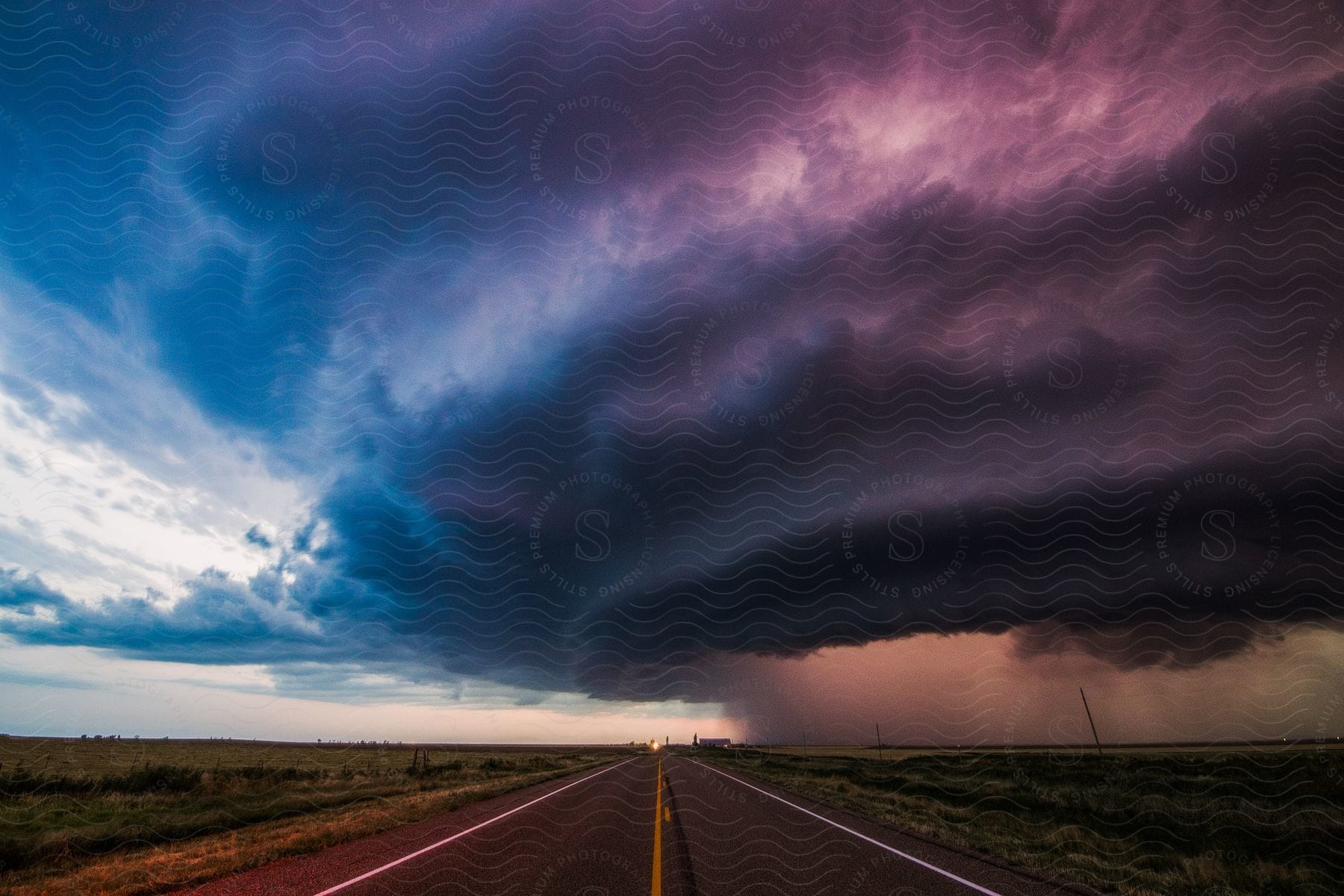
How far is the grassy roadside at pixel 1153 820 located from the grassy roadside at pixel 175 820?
12488 mm

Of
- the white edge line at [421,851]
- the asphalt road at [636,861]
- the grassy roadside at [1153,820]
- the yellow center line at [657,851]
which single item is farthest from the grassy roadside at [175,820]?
the grassy roadside at [1153,820]

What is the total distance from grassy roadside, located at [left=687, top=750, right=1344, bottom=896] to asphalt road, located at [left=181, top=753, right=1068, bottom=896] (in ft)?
6.34

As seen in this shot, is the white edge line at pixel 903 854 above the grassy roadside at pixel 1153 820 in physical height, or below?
above

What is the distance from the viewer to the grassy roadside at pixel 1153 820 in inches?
351

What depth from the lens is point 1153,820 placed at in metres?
14.8

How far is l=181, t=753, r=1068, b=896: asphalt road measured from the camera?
7336 millimetres

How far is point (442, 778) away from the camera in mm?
28609

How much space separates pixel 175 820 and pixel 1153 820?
24598mm

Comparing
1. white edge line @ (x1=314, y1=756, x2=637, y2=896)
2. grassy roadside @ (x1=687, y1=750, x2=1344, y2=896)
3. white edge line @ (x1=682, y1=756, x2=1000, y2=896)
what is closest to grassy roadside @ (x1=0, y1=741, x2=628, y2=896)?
white edge line @ (x1=314, y1=756, x2=637, y2=896)

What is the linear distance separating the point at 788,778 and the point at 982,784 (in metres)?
9.54

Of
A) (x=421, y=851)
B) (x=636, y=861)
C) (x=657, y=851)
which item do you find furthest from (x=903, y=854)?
(x=421, y=851)

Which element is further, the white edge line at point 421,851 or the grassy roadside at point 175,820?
the grassy roadside at point 175,820

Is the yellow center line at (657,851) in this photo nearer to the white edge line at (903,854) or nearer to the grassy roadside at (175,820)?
the white edge line at (903,854)

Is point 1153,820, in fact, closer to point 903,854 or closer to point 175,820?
point 903,854
